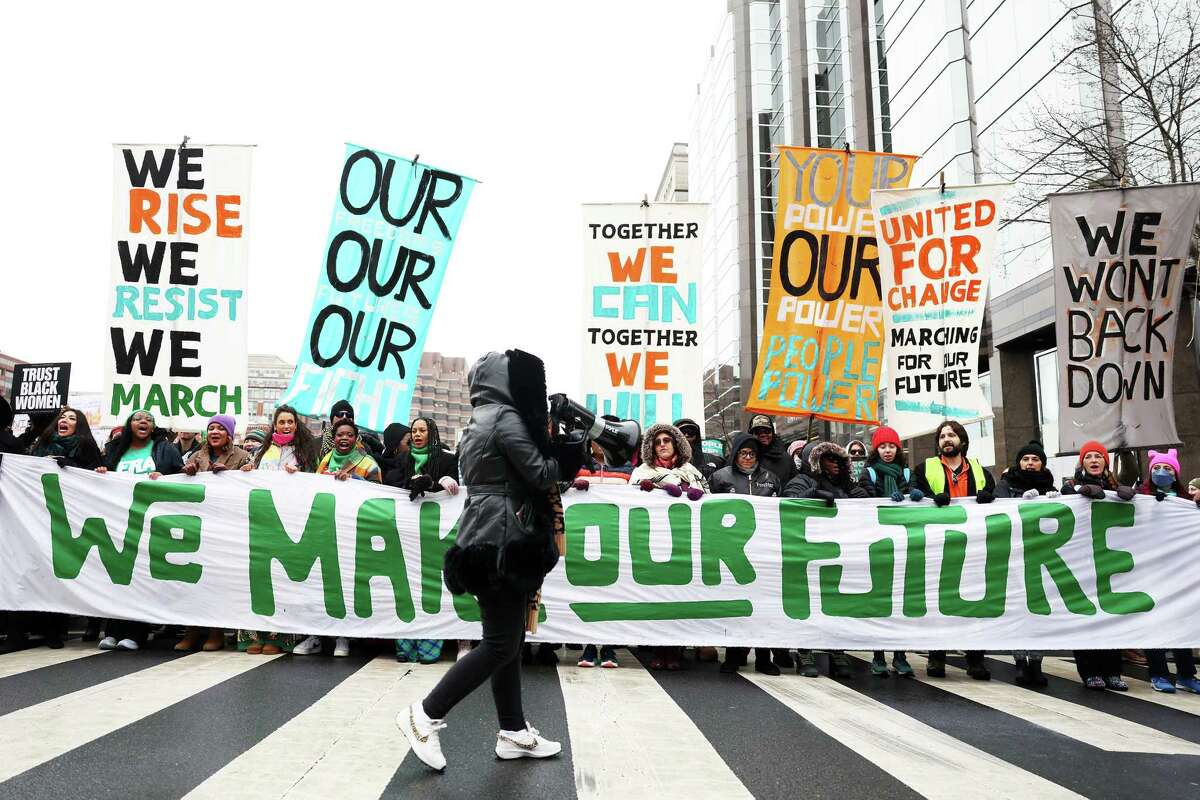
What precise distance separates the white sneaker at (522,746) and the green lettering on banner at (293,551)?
347 cm

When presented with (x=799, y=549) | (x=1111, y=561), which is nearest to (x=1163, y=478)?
(x=1111, y=561)

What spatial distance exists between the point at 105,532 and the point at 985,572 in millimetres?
6911

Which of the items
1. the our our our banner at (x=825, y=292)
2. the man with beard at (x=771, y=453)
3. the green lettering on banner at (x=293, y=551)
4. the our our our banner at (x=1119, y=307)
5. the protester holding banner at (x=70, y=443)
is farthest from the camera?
the our our our banner at (x=825, y=292)

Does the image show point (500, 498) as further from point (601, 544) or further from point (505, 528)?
point (601, 544)

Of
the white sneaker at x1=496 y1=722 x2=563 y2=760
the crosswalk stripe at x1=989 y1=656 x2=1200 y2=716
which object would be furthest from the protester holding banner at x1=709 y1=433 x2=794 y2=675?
the white sneaker at x1=496 y1=722 x2=563 y2=760

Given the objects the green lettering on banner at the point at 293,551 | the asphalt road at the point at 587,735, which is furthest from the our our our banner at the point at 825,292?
the green lettering on banner at the point at 293,551

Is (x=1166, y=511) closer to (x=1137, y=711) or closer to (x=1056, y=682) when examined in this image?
(x=1056, y=682)

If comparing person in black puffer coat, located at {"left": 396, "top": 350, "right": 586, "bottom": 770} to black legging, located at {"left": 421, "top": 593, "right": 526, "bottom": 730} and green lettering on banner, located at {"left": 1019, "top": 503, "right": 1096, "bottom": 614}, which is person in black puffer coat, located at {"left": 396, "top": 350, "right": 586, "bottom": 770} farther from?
green lettering on banner, located at {"left": 1019, "top": 503, "right": 1096, "bottom": 614}

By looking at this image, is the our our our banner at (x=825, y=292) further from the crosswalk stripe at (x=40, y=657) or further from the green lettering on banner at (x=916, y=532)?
the crosswalk stripe at (x=40, y=657)

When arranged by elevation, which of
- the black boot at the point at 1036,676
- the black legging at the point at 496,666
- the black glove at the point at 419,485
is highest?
the black glove at the point at 419,485

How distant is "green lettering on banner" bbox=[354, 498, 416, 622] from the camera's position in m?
6.98

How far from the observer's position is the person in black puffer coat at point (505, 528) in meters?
3.83

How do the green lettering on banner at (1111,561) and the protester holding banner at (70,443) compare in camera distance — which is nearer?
the green lettering on banner at (1111,561)

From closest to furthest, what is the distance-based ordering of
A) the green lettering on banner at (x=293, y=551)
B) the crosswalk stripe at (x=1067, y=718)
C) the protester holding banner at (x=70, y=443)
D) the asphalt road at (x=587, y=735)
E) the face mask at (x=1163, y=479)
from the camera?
the asphalt road at (x=587, y=735) → the crosswalk stripe at (x=1067, y=718) → the green lettering on banner at (x=293, y=551) → the face mask at (x=1163, y=479) → the protester holding banner at (x=70, y=443)
